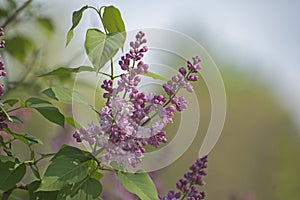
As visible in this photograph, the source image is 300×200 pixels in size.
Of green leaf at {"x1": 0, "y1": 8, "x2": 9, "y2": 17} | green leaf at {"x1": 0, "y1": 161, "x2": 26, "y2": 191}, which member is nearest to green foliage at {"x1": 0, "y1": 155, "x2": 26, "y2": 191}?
green leaf at {"x1": 0, "y1": 161, "x2": 26, "y2": 191}

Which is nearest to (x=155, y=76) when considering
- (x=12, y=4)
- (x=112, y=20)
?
(x=112, y=20)

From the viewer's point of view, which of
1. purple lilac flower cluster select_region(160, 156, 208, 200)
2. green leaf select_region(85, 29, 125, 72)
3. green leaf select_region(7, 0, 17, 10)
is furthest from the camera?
green leaf select_region(7, 0, 17, 10)

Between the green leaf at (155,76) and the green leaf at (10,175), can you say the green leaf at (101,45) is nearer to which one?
the green leaf at (155,76)

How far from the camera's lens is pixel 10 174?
668 millimetres

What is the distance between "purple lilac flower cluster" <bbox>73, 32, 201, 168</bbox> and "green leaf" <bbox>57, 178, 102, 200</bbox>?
0.03 metres

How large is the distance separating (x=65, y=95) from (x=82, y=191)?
0.11 m

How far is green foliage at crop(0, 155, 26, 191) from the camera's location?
2.18ft

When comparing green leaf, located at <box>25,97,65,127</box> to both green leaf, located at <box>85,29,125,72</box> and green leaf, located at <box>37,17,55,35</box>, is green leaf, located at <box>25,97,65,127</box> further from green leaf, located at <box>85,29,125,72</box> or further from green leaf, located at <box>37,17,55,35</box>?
green leaf, located at <box>37,17,55,35</box>

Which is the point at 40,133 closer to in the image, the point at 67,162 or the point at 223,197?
the point at 223,197

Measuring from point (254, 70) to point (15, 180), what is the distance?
236 inches

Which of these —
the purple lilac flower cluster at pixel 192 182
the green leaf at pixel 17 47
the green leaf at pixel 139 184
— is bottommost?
the green leaf at pixel 139 184

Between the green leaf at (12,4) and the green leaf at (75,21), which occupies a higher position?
the green leaf at (12,4)

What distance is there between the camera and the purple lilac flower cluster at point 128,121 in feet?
2.06

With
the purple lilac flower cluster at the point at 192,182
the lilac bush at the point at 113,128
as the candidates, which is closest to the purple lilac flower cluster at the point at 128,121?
the lilac bush at the point at 113,128
